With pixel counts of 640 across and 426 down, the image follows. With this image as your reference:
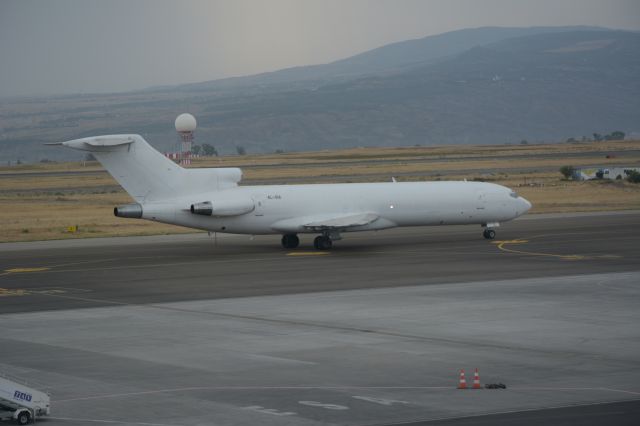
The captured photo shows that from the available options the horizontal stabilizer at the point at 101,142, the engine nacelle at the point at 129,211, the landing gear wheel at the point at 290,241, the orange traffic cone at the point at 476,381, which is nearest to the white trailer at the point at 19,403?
the orange traffic cone at the point at 476,381

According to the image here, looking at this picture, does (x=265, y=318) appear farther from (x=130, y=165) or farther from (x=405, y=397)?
(x=130, y=165)

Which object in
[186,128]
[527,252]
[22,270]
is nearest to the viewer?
[22,270]

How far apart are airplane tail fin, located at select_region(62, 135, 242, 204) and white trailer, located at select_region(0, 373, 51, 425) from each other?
2930 cm

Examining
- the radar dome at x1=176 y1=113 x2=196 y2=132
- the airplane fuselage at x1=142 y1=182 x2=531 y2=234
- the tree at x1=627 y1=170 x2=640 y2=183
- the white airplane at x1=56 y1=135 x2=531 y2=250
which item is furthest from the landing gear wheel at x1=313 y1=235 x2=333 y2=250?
the radar dome at x1=176 y1=113 x2=196 y2=132

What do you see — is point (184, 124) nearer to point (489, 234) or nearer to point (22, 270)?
point (489, 234)

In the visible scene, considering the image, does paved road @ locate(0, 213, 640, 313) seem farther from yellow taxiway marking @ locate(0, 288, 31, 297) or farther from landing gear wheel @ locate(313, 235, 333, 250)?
landing gear wheel @ locate(313, 235, 333, 250)

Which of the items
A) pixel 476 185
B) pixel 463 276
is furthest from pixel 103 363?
pixel 476 185

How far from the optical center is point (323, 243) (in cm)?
5066

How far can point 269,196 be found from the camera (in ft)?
165

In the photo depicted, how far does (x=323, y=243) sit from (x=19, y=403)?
Answer: 108ft

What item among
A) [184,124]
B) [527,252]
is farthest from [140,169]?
[184,124]

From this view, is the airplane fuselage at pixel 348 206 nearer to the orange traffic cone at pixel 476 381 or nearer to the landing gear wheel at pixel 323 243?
the landing gear wheel at pixel 323 243

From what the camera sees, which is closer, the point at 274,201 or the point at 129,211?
the point at 129,211

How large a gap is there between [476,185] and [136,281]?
22.2m
